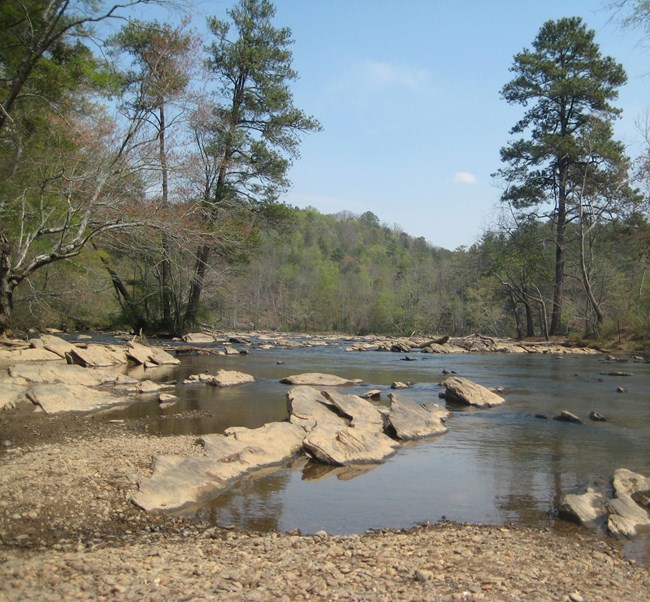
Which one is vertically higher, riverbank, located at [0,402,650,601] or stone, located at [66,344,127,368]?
stone, located at [66,344,127,368]

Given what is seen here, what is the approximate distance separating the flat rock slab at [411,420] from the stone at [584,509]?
353cm

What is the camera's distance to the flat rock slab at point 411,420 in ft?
31.7

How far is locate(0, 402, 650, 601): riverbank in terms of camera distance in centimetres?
390

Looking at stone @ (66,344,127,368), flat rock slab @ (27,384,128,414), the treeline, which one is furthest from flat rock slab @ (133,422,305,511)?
the treeline

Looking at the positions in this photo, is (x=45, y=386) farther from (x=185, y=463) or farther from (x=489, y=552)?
(x=489, y=552)

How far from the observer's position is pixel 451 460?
8281 mm

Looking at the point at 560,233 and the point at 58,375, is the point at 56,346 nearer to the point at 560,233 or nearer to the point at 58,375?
the point at 58,375

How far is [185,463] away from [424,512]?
268cm

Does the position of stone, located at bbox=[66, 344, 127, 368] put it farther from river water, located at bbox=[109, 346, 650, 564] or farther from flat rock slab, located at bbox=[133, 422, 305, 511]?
flat rock slab, located at bbox=[133, 422, 305, 511]

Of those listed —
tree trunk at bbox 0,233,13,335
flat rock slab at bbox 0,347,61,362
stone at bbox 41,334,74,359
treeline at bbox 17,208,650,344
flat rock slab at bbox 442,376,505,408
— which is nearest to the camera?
tree trunk at bbox 0,233,13,335

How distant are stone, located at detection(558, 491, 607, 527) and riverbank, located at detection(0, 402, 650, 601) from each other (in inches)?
12.2

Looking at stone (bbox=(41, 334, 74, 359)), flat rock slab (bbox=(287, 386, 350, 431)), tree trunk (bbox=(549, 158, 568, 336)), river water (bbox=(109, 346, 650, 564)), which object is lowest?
river water (bbox=(109, 346, 650, 564))

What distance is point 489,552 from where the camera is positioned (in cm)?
486

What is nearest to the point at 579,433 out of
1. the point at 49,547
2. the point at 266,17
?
the point at 49,547
